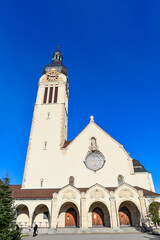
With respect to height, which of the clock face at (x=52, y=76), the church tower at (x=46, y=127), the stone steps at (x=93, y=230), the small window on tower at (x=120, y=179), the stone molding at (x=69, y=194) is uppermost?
the clock face at (x=52, y=76)

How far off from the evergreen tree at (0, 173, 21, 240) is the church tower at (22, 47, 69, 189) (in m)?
10.5

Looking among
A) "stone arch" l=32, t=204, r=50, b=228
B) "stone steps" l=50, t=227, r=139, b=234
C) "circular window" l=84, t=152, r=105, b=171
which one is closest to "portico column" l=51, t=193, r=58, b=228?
"stone steps" l=50, t=227, r=139, b=234

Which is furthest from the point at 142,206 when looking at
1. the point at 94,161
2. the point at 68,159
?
the point at 68,159

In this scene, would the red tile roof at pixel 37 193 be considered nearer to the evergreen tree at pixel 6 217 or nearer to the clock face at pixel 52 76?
the evergreen tree at pixel 6 217

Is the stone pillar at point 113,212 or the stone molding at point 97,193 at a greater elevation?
the stone molding at point 97,193

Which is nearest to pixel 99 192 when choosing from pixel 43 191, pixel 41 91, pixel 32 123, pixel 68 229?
pixel 68 229

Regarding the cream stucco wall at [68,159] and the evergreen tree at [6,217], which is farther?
the cream stucco wall at [68,159]

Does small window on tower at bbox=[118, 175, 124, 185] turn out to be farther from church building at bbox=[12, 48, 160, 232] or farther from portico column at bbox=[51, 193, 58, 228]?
portico column at bbox=[51, 193, 58, 228]

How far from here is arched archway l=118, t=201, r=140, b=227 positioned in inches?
816

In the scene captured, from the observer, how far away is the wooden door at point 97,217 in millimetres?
20953

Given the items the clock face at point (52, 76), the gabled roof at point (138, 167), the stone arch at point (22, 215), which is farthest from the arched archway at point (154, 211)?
the clock face at point (52, 76)

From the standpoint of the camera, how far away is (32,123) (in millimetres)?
29516

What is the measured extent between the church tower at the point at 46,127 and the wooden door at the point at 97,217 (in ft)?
25.2

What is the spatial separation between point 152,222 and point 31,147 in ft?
62.6
